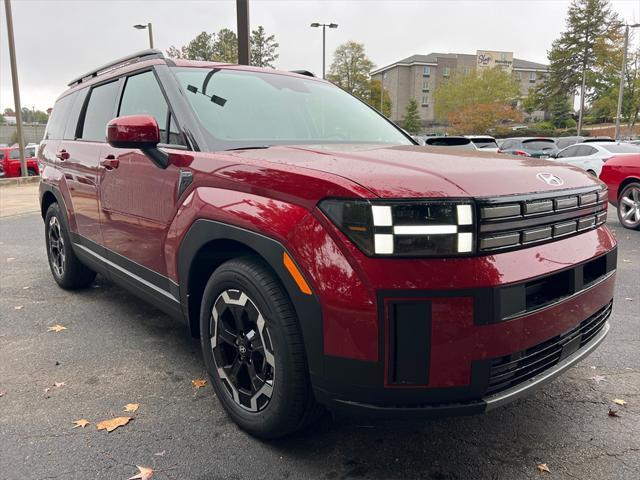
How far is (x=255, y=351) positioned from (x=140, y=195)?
131 cm

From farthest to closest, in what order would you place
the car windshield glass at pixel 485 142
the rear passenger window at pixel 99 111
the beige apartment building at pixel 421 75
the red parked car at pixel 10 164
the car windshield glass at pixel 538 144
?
the beige apartment building at pixel 421 75 → the red parked car at pixel 10 164 → the car windshield glass at pixel 538 144 → the car windshield glass at pixel 485 142 → the rear passenger window at pixel 99 111

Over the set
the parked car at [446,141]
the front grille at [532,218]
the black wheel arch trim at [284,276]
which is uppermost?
the parked car at [446,141]

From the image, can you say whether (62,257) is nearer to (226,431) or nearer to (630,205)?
(226,431)

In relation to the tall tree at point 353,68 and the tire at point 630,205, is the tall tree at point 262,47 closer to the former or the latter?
the tall tree at point 353,68

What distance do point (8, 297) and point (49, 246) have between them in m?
0.62

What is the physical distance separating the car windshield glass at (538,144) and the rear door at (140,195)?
61.2ft

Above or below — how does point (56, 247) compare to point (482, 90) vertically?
below

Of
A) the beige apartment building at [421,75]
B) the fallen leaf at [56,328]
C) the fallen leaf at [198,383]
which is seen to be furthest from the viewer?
the beige apartment building at [421,75]

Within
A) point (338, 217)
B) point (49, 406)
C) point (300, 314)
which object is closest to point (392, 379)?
point (300, 314)

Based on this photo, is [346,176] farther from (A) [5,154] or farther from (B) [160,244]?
(A) [5,154]

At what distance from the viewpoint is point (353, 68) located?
6800 centimetres

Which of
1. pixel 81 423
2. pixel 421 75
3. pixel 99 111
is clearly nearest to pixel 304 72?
pixel 99 111

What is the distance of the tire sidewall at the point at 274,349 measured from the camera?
2.16 m

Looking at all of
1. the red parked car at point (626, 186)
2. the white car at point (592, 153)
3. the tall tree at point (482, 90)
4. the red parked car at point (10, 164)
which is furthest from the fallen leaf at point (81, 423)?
the tall tree at point (482, 90)
